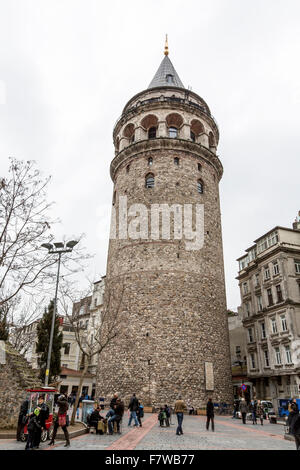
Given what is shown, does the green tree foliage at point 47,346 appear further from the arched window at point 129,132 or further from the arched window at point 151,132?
the arched window at point 151,132

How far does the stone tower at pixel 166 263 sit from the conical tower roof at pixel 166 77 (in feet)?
9.21

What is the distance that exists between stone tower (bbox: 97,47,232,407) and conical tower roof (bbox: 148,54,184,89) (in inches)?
111

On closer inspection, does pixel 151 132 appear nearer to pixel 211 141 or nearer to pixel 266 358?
pixel 211 141

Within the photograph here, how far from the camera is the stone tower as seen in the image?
804 inches

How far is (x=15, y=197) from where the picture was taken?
13641mm

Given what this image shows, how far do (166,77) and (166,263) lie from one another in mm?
19319

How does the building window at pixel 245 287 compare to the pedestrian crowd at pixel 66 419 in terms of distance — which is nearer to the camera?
the pedestrian crowd at pixel 66 419

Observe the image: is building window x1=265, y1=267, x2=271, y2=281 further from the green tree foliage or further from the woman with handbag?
the woman with handbag

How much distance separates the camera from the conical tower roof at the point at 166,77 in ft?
105

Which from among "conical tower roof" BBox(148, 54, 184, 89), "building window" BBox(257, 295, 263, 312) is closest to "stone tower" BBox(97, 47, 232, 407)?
"conical tower roof" BBox(148, 54, 184, 89)

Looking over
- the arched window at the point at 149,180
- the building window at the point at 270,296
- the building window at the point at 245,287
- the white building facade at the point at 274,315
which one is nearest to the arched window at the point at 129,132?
the arched window at the point at 149,180
